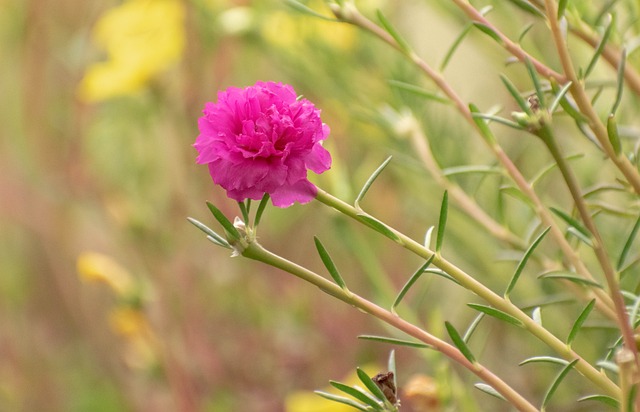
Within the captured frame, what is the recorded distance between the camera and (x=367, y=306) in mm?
198

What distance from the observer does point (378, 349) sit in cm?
71

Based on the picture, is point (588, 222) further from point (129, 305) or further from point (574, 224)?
point (129, 305)

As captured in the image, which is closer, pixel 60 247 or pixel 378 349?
pixel 378 349

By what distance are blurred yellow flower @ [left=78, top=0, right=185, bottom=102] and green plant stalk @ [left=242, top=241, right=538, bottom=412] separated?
19.6 inches

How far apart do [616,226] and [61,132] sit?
0.60m

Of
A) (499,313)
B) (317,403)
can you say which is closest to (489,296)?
(499,313)

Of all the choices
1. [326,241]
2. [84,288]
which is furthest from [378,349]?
[84,288]

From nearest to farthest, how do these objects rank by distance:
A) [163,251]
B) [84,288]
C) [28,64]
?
[163,251] < [28,64] < [84,288]

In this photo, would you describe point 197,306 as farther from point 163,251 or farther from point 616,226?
point 616,226

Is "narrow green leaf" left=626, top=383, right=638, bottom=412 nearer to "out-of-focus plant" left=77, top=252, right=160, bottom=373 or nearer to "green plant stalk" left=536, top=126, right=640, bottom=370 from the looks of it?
"green plant stalk" left=536, top=126, right=640, bottom=370

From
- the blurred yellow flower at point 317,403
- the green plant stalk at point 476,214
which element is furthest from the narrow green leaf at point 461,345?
the blurred yellow flower at point 317,403

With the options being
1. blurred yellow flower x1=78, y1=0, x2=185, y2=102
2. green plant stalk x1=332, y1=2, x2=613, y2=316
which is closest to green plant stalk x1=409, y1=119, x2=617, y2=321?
green plant stalk x1=332, y1=2, x2=613, y2=316

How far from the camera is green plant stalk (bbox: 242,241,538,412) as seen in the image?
188mm

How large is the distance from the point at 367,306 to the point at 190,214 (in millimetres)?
650
